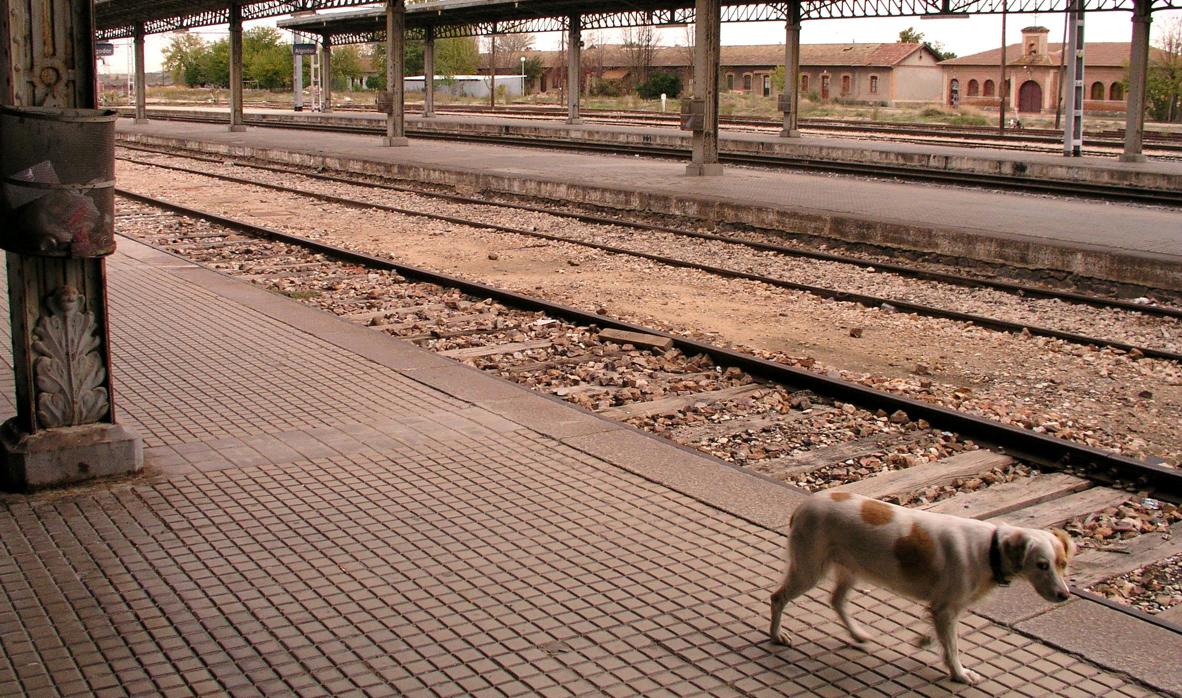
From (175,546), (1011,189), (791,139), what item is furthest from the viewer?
(791,139)

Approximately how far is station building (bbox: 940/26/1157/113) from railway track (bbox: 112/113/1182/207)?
41218 millimetres

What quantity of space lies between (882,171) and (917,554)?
2305 cm

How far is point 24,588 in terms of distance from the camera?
4469 millimetres

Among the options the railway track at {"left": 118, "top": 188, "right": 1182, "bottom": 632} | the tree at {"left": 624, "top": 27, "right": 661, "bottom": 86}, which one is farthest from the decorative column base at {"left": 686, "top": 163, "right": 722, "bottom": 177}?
the tree at {"left": 624, "top": 27, "right": 661, "bottom": 86}

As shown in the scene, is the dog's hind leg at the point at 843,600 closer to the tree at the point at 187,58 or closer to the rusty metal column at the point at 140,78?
the rusty metal column at the point at 140,78

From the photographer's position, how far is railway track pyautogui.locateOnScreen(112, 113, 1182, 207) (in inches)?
850

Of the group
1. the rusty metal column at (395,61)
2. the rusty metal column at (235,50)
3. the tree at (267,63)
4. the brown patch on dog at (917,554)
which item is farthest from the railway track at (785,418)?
the tree at (267,63)

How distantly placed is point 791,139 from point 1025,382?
85.9 feet

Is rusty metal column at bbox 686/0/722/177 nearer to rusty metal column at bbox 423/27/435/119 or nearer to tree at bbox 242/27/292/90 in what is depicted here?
rusty metal column at bbox 423/27/435/119

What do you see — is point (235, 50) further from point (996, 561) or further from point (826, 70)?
point (826, 70)

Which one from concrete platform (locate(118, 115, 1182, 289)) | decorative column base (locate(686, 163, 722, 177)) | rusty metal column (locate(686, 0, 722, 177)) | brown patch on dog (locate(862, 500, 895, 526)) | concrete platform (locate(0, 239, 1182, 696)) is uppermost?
rusty metal column (locate(686, 0, 722, 177))

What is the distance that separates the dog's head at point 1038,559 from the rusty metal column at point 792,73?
101 ft

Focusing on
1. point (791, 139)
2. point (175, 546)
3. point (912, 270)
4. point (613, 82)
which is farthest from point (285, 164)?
point (613, 82)

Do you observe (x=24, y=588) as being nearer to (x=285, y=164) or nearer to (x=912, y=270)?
(x=912, y=270)
